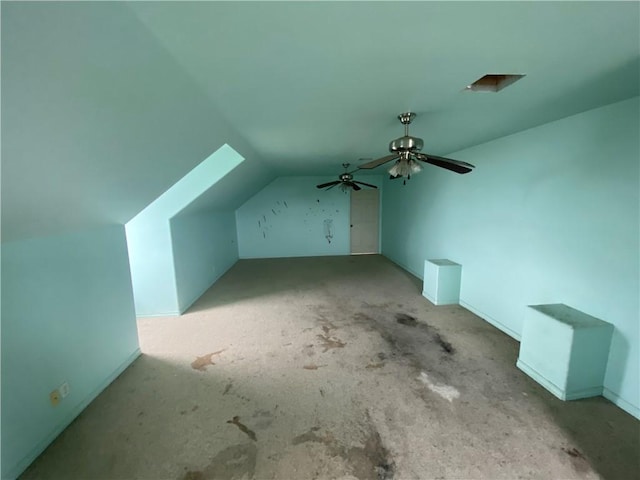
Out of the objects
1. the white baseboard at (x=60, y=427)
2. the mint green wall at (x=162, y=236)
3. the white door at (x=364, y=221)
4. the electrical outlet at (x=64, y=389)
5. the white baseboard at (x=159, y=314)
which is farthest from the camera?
the white door at (x=364, y=221)

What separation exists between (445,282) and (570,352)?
1.94 meters

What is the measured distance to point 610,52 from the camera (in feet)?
4.32

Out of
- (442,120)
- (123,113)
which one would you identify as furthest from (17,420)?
(442,120)

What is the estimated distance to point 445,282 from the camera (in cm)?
396

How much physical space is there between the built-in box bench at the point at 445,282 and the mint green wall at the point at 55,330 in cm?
389

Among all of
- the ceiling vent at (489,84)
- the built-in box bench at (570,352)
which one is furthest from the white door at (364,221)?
the ceiling vent at (489,84)

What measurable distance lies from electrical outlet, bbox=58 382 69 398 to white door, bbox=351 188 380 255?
20.7ft

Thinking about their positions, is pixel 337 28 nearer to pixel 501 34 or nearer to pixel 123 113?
pixel 501 34

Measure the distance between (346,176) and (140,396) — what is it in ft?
13.6

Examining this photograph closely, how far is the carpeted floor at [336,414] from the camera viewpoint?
161 centimetres

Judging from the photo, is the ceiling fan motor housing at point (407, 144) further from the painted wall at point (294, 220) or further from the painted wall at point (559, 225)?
the painted wall at point (294, 220)

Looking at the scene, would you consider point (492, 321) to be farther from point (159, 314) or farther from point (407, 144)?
point (159, 314)

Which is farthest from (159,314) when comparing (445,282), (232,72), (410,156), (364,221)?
(364,221)

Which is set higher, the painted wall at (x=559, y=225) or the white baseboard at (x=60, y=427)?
the painted wall at (x=559, y=225)
